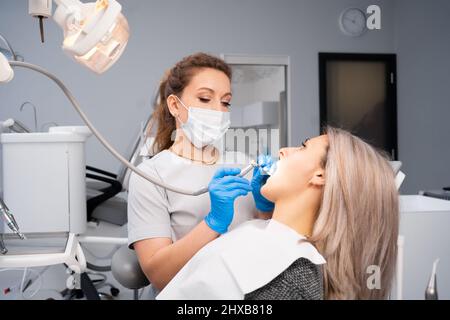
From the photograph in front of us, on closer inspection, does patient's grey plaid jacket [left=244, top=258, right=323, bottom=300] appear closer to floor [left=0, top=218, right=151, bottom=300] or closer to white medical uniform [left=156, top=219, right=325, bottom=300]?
white medical uniform [left=156, top=219, right=325, bottom=300]

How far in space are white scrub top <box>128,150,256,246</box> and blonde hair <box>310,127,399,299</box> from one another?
11.7 inches

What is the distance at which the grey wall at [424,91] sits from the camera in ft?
7.66

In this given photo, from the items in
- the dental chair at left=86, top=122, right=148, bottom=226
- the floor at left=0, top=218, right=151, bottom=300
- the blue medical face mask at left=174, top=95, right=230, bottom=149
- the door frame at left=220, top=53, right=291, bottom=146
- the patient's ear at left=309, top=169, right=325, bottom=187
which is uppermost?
the door frame at left=220, top=53, right=291, bottom=146

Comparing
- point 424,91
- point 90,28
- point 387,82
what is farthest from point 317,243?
point 387,82

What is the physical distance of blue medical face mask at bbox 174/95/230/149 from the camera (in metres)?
1.08

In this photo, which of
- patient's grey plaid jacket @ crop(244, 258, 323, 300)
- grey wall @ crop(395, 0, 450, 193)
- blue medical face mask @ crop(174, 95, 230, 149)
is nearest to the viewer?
patient's grey plaid jacket @ crop(244, 258, 323, 300)

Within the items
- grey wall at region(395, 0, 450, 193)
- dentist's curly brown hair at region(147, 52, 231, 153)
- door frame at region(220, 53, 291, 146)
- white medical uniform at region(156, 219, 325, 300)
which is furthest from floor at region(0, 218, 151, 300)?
grey wall at region(395, 0, 450, 193)

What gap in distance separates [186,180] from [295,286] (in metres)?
0.45

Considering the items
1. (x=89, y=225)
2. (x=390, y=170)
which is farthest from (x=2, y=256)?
(x=89, y=225)

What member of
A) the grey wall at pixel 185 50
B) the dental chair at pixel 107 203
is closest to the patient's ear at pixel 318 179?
the dental chair at pixel 107 203

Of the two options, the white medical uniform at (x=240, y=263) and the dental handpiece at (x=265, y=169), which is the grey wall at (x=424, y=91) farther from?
the white medical uniform at (x=240, y=263)
